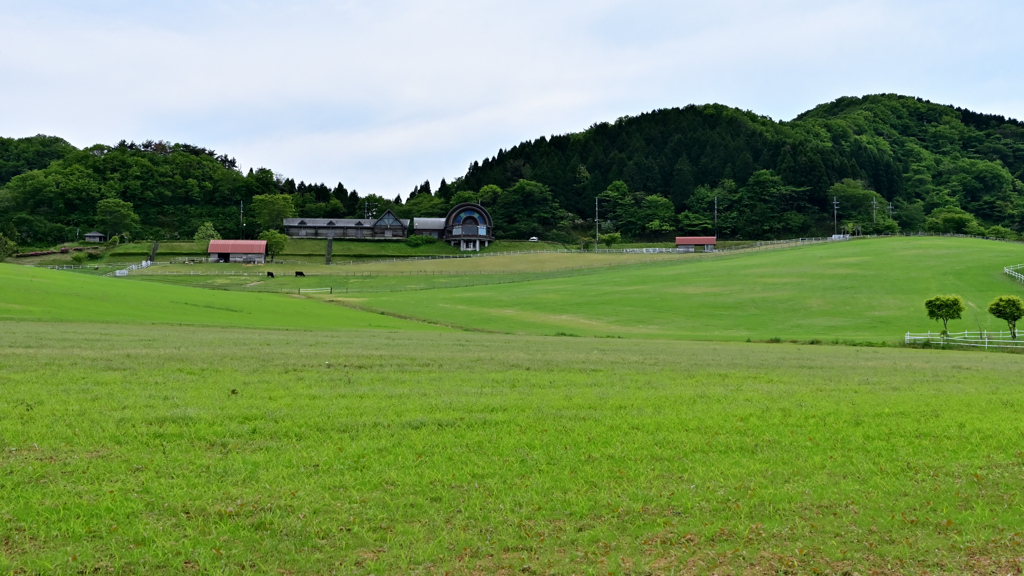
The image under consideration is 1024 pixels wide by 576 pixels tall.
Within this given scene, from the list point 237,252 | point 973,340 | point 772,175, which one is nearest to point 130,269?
point 237,252

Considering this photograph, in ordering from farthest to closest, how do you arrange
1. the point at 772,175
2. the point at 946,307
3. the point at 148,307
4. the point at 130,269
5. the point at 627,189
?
the point at 627,189
the point at 772,175
the point at 130,269
the point at 148,307
the point at 946,307

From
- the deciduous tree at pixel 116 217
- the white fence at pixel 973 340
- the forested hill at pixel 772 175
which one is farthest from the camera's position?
the forested hill at pixel 772 175

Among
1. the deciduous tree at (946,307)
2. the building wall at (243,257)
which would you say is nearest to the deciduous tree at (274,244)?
the building wall at (243,257)

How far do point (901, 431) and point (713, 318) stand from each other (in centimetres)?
3829

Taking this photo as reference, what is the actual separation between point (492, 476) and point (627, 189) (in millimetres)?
156721

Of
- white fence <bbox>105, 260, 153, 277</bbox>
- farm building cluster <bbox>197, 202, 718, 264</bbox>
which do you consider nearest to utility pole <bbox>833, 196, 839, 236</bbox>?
farm building cluster <bbox>197, 202, 718, 264</bbox>

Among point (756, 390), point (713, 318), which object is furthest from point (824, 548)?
point (713, 318)

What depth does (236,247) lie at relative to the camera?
4348 inches

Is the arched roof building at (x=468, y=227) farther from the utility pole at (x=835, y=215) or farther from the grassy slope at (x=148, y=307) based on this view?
the grassy slope at (x=148, y=307)

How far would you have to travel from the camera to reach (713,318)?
158 ft

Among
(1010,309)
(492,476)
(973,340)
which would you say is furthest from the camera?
(1010,309)

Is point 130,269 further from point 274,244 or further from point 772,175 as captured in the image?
point 772,175

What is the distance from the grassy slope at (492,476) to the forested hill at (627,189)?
5099 inches

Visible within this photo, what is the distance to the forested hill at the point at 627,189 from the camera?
132 m
